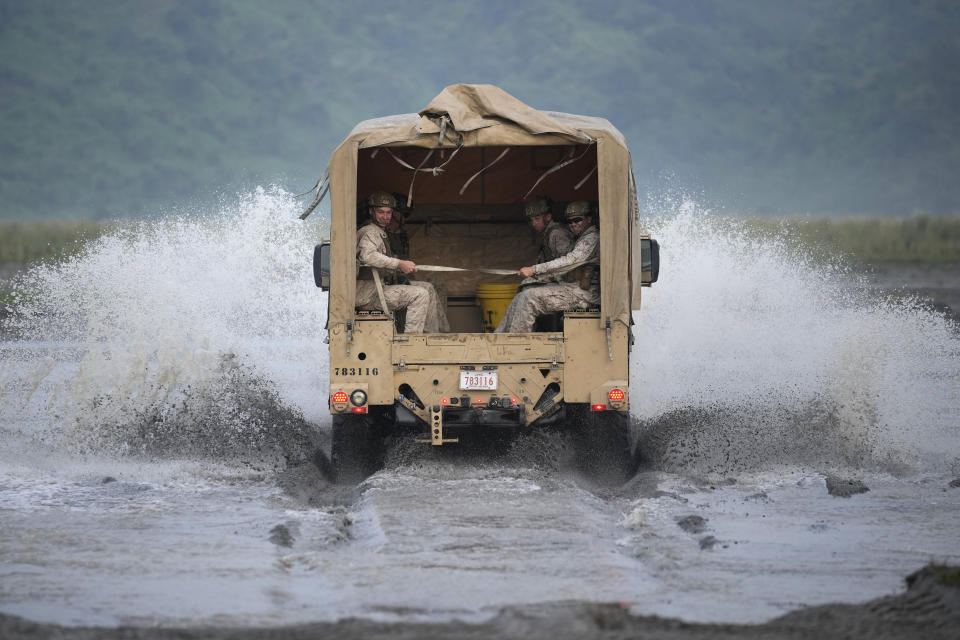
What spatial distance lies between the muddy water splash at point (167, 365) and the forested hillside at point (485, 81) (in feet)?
258

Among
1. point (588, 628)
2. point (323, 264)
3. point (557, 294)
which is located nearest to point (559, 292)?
point (557, 294)

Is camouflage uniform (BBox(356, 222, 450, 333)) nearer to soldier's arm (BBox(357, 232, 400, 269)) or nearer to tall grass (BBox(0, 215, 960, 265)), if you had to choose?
soldier's arm (BBox(357, 232, 400, 269))

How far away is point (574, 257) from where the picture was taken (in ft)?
36.4

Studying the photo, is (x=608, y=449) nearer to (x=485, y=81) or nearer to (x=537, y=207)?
(x=537, y=207)

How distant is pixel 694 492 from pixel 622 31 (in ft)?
395

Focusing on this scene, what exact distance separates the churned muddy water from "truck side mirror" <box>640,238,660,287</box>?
153 centimetres

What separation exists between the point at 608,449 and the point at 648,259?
1817mm

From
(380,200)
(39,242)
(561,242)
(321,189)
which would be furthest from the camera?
(39,242)

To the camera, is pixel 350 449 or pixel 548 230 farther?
pixel 548 230

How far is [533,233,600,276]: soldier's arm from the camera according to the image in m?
11.0

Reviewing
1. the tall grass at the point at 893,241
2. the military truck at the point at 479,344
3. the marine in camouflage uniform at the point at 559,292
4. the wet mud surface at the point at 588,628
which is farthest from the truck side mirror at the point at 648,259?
the tall grass at the point at 893,241

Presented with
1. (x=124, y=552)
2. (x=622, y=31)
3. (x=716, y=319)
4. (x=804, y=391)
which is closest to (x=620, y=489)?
(x=124, y=552)

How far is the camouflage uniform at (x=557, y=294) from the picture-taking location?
11.1 m

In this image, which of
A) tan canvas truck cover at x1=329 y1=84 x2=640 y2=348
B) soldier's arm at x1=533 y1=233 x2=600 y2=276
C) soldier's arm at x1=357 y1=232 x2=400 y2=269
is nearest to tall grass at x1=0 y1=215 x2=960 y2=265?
soldier's arm at x1=357 y1=232 x2=400 y2=269
